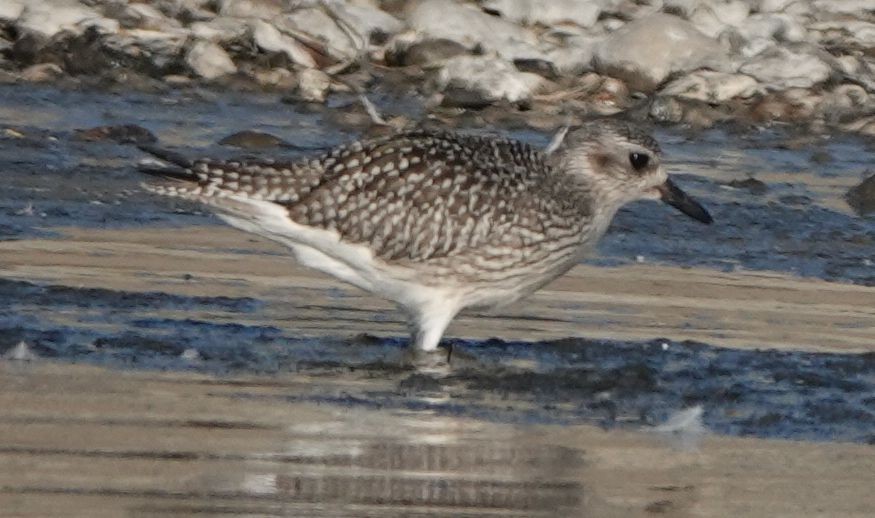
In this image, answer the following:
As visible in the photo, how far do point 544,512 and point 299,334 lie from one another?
8.80 feet

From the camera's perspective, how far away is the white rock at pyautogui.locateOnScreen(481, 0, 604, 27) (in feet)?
53.3

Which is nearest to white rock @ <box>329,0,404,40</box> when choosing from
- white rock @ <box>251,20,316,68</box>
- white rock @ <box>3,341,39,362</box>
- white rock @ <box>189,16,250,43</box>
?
white rock @ <box>251,20,316,68</box>

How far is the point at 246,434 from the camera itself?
6867mm

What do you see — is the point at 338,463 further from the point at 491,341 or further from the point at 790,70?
the point at 790,70

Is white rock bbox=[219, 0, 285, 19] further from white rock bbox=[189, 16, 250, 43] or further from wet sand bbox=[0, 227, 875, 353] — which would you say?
wet sand bbox=[0, 227, 875, 353]

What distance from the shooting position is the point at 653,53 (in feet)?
49.3

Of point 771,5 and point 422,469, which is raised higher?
point 422,469

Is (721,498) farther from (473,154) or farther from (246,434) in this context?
(473,154)

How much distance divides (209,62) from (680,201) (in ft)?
18.9

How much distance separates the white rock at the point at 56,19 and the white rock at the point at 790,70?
162 inches

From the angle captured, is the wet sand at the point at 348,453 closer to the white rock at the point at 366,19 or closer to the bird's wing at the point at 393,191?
the bird's wing at the point at 393,191

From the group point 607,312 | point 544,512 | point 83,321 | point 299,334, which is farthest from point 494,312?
point 544,512

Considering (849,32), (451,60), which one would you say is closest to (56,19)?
(451,60)

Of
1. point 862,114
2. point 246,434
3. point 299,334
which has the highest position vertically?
point 246,434
